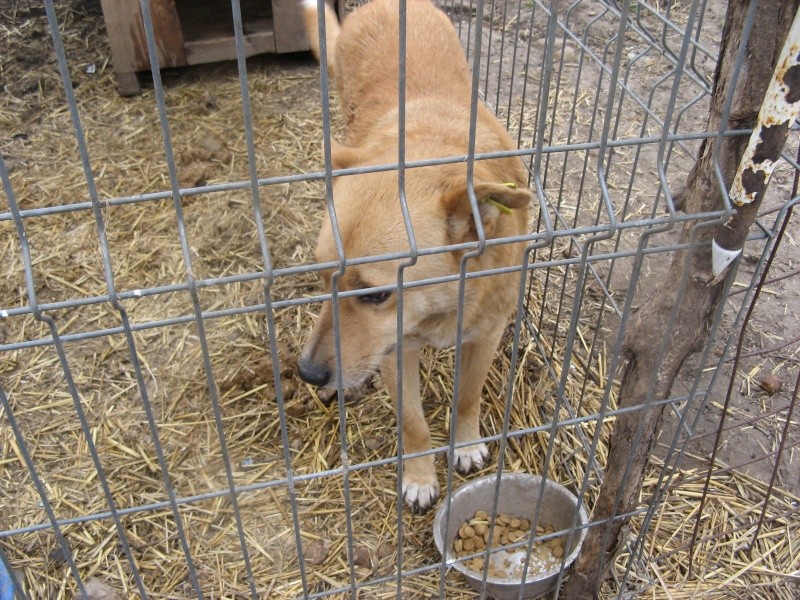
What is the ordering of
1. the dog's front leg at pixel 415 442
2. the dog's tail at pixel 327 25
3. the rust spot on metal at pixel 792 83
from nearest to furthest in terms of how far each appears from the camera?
the rust spot on metal at pixel 792 83, the dog's front leg at pixel 415 442, the dog's tail at pixel 327 25

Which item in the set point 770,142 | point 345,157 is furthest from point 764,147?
point 345,157

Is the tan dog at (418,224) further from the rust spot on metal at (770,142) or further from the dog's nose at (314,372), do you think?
the rust spot on metal at (770,142)

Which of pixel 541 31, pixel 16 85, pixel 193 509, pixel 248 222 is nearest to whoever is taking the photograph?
pixel 193 509

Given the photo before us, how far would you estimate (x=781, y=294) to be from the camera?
12.7ft

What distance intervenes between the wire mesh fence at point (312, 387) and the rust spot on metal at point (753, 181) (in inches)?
4.1

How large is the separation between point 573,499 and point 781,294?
1943mm

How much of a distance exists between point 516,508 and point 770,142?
67.8 inches

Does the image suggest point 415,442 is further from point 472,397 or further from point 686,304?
point 686,304

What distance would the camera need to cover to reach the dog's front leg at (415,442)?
9.77ft

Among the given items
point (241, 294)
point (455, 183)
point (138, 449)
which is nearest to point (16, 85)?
point (241, 294)

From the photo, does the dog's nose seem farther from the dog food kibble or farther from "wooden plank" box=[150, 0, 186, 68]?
"wooden plank" box=[150, 0, 186, 68]

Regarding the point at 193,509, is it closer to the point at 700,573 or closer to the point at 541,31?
the point at 700,573

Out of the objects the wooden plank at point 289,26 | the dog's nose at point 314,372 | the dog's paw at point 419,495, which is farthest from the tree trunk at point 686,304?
the wooden plank at point 289,26

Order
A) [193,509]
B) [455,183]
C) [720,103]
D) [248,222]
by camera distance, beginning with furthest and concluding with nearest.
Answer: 1. [248,222]
2. [193,509]
3. [455,183]
4. [720,103]
